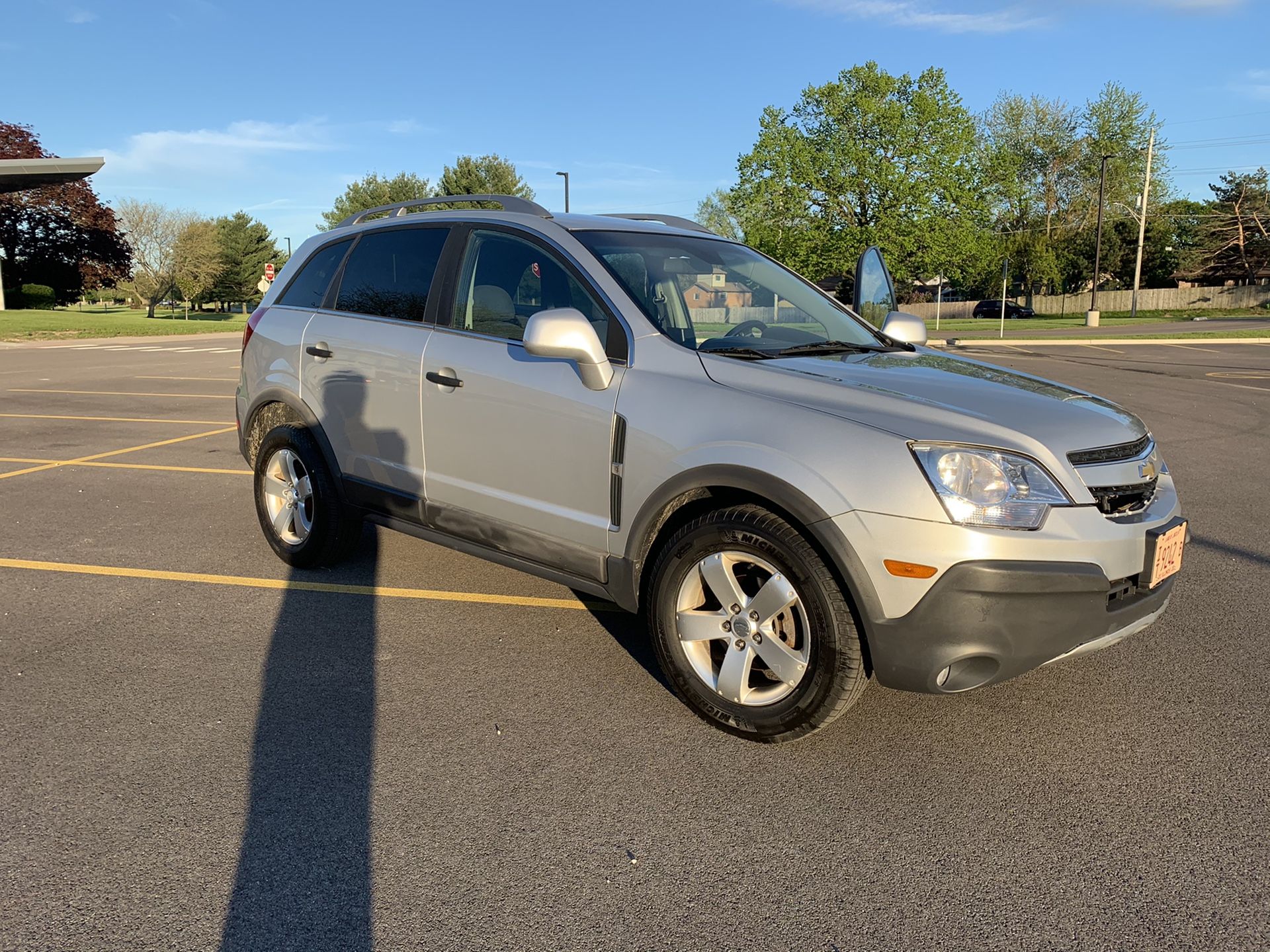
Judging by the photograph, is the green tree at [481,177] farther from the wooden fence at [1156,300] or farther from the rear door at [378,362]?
the rear door at [378,362]

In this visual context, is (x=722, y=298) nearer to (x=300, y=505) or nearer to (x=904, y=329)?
(x=904, y=329)

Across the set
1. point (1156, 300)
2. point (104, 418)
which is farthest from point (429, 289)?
point (1156, 300)

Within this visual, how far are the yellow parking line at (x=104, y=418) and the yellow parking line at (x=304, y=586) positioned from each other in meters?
6.01

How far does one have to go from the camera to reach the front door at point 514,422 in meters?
3.71

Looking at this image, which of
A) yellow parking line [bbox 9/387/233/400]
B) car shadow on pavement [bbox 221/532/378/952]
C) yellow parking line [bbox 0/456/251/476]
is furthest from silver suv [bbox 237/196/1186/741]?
yellow parking line [bbox 9/387/233/400]

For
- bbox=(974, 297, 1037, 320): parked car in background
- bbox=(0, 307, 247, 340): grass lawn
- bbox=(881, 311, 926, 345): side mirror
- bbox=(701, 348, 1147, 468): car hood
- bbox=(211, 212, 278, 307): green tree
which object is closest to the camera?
bbox=(701, 348, 1147, 468): car hood

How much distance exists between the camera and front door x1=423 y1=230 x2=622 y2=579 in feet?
12.2

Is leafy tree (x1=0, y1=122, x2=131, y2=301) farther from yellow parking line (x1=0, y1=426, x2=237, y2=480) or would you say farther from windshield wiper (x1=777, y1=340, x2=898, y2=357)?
windshield wiper (x1=777, y1=340, x2=898, y2=357)

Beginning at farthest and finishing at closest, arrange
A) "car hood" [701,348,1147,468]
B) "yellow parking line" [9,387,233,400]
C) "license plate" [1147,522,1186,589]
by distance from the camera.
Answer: "yellow parking line" [9,387,233,400] < "license plate" [1147,522,1186,589] < "car hood" [701,348,1147,468]

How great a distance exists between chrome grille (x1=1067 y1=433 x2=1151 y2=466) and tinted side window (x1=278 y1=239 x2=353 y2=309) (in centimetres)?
382

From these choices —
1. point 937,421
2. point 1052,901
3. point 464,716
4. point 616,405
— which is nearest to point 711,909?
point 1052,901

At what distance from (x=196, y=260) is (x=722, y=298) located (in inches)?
2506

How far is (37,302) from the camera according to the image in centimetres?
5056

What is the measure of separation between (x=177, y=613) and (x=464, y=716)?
75.3 inches
